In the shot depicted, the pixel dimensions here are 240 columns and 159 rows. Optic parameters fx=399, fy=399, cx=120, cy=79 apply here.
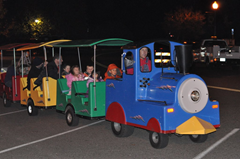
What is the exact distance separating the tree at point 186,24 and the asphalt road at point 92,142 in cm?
4442

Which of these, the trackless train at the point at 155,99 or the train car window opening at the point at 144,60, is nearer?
the trackless train at the point at 155,99

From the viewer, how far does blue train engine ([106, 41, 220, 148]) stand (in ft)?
24.1

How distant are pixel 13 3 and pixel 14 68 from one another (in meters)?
57.0

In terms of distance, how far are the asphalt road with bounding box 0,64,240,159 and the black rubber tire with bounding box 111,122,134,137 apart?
0.13 meters

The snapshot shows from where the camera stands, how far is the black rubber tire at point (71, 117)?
31.8 feet

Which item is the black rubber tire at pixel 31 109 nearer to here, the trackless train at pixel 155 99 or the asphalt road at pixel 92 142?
the asphalt road at pixel 92 142

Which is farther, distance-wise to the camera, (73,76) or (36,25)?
(36,25)

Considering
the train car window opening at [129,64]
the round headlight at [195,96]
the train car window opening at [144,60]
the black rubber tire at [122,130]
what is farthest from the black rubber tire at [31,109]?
the round headlight at [195,96]

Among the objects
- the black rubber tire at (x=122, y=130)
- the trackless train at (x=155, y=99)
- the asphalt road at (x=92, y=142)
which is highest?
the trackless train at (x=155, y=99)

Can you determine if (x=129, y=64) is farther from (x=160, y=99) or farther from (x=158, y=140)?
(x=158, y=140)

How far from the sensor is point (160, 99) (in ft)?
25.2

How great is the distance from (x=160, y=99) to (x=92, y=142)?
1.66 m

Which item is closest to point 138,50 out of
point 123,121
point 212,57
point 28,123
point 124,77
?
point 124,77

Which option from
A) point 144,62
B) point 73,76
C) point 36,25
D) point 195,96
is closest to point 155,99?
point 195,96
